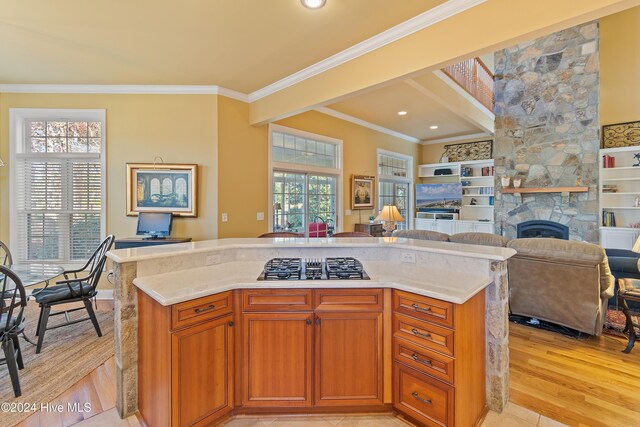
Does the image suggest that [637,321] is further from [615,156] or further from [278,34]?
[278,34]

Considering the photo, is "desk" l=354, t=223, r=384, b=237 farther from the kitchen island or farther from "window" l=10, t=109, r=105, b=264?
"window" l=10, t=109, r=105, b=264

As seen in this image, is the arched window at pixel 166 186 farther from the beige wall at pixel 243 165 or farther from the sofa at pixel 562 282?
the sofa at pixel 562 282

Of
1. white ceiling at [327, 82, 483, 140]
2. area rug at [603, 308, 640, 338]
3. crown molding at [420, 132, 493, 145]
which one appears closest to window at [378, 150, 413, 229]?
white ceiling at [327, 82, 483, 140]

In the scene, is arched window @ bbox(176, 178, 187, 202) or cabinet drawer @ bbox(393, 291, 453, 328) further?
arched window @ bbox(176, 178, 187, 202)

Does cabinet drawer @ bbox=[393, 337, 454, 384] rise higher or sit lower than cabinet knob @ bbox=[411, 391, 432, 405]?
higher

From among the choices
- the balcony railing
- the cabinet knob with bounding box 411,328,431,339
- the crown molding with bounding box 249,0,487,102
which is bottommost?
the cabinet knob with bounding box 411,328,431,339

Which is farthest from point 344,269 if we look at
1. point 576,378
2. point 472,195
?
point 472,195

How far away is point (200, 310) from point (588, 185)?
657 centimetres

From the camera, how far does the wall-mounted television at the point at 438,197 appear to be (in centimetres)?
746

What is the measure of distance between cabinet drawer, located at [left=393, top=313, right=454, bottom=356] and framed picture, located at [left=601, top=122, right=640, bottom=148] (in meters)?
6.55

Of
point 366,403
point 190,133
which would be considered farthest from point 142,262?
point 190,133

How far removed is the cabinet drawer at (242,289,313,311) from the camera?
6.29ft

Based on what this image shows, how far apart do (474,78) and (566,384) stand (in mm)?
5613

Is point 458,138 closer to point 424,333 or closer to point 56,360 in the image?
point 424,333
